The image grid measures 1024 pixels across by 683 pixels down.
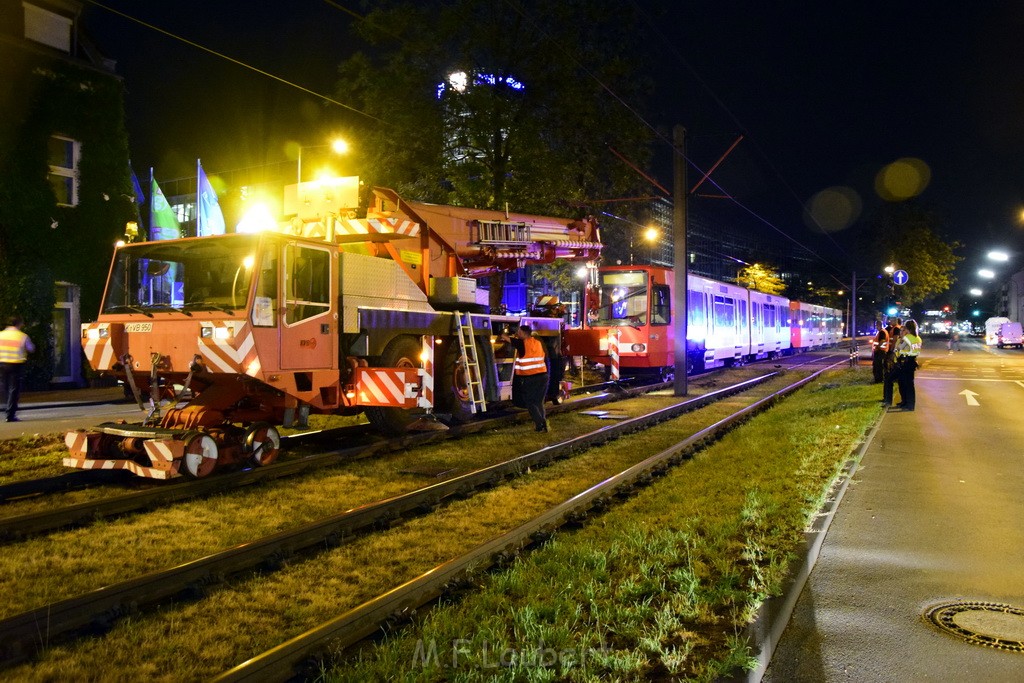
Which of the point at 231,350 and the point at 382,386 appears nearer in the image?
the point at 231,350

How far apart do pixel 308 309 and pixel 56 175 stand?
45.8 ft

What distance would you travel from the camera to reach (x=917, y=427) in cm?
1197

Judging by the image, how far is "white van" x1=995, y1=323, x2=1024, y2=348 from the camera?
5931 cm

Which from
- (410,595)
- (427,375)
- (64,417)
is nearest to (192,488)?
(427,375)

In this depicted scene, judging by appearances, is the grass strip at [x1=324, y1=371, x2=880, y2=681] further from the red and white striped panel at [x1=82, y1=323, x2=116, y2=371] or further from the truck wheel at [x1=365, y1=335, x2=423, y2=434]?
the red and white striped panel at [x1=82, y1=323, x2=116, y2=371]

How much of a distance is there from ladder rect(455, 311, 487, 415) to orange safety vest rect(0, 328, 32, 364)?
7331 mm

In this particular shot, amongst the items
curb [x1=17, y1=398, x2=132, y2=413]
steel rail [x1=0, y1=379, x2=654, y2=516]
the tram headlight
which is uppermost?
the tram headlight

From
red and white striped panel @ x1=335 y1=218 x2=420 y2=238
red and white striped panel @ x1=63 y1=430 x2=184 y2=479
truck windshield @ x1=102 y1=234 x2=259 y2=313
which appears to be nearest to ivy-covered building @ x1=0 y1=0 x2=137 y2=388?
truck windshield @ x1=102 y1=234 x2=259 y2=313

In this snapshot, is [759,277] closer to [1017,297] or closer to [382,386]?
[1017,297]

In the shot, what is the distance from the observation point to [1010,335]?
59.7 metres

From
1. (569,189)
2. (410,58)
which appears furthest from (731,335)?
(410,58)

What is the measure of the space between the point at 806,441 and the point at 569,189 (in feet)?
39.3

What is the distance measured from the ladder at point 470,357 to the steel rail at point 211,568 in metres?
3.00

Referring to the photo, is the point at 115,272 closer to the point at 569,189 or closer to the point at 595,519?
the point at 595,519
